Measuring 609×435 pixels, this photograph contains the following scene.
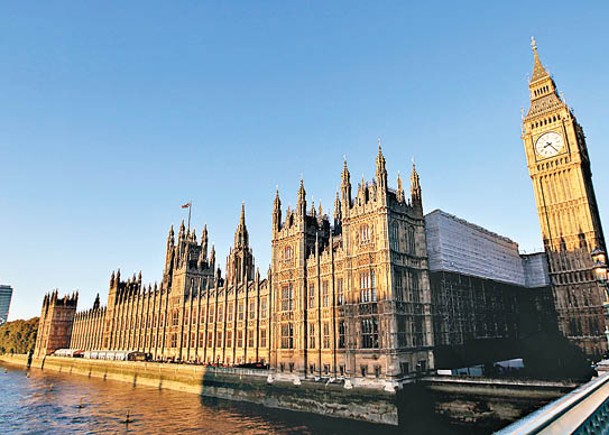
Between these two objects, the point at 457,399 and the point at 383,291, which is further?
the point at 383,291

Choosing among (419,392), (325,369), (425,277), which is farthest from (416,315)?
(325,369)

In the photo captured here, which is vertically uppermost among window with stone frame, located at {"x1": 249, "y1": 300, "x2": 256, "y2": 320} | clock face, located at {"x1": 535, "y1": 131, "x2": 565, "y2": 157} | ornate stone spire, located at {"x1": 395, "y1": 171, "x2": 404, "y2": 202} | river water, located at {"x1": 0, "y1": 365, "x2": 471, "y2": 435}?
clock face, located at {"x1": 535, "y1": 131, "x2": 565, "y2": 157}

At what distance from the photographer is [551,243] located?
78125 millimetres

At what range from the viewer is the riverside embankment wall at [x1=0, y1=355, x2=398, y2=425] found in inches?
1752

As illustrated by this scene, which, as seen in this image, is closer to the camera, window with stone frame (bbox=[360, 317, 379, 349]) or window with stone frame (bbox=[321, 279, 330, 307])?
window with stone frame (bbox=[360, 317, 379, 349])

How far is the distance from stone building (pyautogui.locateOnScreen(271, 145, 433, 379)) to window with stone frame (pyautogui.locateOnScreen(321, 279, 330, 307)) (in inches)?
5.3

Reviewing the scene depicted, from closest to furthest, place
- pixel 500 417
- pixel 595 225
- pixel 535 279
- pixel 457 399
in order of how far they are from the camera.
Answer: pixel 500 417, pixel 457 399, pixel 595 225, pixel 535 279

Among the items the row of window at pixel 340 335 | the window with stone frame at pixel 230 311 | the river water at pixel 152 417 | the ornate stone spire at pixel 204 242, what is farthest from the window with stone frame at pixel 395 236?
the ornate stone spire at pixel 204 242

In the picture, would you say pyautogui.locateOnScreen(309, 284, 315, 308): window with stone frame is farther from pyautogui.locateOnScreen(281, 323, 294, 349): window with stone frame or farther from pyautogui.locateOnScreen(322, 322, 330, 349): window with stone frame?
pyautogui.locateOnScreen(281, 323, 294, 349): window with stone frame

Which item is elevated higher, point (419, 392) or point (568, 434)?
point (568, 434)

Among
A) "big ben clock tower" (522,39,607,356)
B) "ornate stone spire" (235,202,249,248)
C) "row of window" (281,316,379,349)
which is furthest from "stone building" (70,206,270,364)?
"big ben clock tower" (522,39,607,356)

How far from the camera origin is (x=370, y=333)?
4803 cm

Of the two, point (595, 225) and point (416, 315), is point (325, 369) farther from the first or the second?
point (595, 225)

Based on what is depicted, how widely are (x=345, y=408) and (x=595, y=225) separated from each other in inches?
2381
